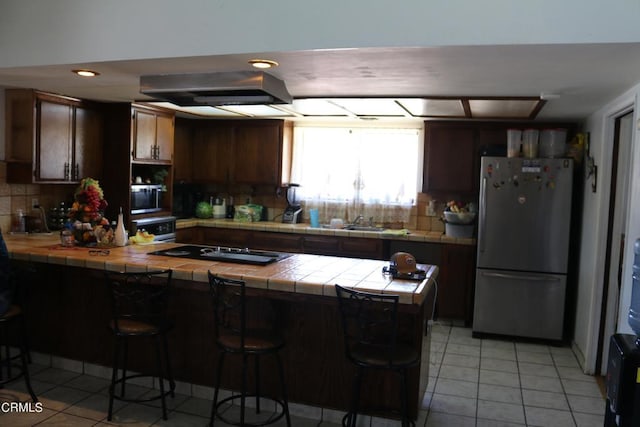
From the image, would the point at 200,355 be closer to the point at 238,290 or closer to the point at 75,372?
the point at 238,290

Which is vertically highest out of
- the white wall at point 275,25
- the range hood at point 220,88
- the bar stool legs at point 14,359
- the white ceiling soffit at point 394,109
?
the white wall at point 275,25

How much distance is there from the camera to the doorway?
385 centimetres

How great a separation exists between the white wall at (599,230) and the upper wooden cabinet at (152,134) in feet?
13.4

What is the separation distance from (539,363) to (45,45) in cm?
434

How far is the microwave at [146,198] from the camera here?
510 centimetres

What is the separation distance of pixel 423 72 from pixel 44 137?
3207 millimetres

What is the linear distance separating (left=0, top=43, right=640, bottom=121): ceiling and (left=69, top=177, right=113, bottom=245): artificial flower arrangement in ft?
2.67

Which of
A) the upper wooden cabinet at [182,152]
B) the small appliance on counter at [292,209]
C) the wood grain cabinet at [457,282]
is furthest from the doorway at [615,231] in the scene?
the upper wooden cabinet at [182,152]

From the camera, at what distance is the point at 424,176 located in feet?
18.5

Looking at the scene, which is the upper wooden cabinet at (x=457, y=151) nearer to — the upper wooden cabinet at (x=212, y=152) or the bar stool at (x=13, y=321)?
the upper wooden cabinet at (x=212, y=152)

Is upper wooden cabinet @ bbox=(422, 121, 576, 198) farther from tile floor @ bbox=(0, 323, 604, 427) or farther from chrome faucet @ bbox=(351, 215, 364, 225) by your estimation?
tile floor @ bbox=(0, 323, 604, 427)

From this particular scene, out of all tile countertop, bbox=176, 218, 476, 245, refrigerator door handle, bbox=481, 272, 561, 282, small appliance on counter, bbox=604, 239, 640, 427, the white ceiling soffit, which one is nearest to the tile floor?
refrigerator door handle, bbox=481, 272, 561, 282

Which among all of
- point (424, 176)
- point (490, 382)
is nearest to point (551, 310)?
point (490, 382)

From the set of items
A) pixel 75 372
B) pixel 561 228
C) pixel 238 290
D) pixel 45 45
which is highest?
pixel 45 45
